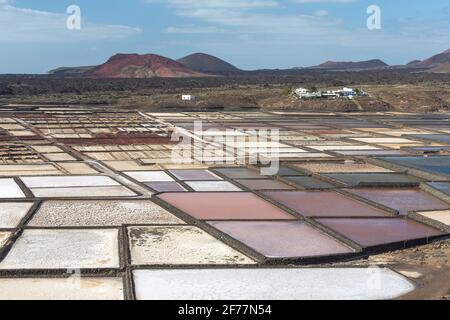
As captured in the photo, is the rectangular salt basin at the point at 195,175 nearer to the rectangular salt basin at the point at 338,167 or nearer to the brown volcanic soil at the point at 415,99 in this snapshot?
the rectangular salt basin at the point at 338,167

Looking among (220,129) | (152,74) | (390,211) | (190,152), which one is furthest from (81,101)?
(152,74)

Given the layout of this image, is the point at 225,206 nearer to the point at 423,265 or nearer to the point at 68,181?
the point at 68,181

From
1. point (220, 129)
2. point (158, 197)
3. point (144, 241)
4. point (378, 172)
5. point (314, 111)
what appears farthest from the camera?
point (314, 111)

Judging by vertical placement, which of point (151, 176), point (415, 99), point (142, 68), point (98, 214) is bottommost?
point (98, 214)

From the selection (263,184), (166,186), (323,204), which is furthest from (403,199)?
(166,186)

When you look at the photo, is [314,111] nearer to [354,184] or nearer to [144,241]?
[354,184]

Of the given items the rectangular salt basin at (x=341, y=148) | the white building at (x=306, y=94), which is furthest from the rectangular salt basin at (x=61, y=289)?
the white building at (x=306, y=94)
